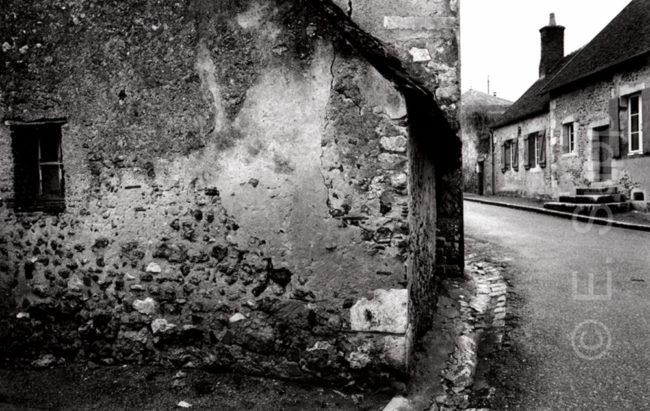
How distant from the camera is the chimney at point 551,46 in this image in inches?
1001

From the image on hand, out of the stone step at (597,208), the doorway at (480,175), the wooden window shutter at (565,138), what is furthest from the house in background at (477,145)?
the stone step at (597,208)

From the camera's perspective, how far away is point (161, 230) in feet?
14.8

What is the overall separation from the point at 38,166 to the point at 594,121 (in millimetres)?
17217

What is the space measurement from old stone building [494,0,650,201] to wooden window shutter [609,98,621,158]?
1.1 inches

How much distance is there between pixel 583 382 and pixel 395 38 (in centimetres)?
462

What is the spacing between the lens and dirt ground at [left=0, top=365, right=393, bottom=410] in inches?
159

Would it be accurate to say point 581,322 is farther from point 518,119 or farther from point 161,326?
point 518,119

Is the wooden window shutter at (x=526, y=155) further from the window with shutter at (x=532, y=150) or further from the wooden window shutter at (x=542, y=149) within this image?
the wooden window shutter at (x=542, y=149)

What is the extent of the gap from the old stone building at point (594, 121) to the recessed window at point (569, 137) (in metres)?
0.03

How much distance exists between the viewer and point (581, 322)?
5.75 metres

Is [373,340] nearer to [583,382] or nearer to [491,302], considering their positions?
[583,382]

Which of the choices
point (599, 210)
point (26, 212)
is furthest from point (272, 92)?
point (599, 210)

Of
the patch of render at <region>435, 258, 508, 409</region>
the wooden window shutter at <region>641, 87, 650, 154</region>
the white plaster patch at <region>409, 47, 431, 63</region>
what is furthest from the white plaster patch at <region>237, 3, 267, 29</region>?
the wooden window shutter at <region>641, 87, 650, 154</region>

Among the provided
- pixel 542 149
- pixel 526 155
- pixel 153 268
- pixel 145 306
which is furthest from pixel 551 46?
pixel 145 306
